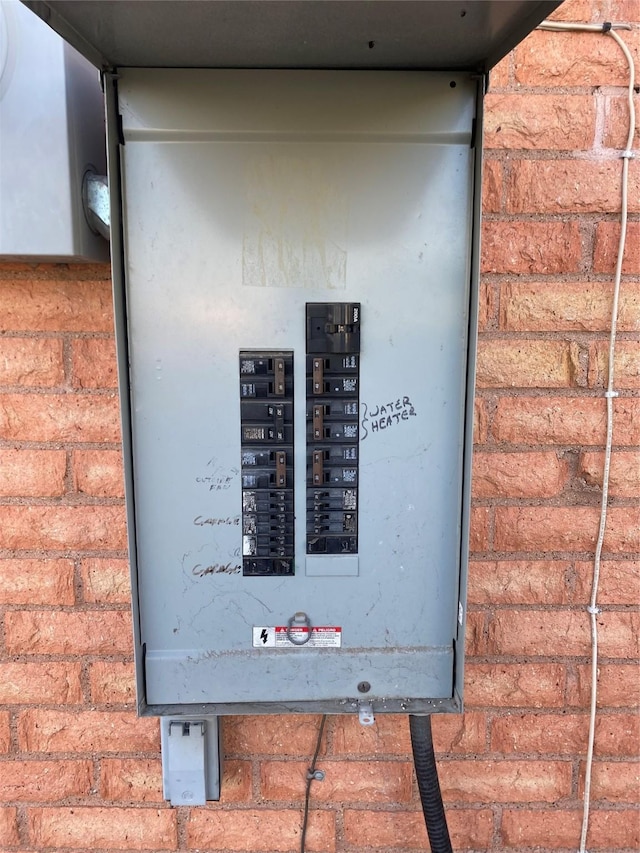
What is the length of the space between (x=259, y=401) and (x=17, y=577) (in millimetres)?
593

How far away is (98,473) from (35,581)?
23 centimetres

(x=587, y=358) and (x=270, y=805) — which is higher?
(x=587, y=358)

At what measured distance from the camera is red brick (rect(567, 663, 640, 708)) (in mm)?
1062

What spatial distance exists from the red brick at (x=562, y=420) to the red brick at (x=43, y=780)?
0.99m

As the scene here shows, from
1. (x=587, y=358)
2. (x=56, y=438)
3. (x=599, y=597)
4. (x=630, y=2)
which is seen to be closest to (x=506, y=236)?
(x=587, y=358)

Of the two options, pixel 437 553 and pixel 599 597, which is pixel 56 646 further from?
pixel 599 597

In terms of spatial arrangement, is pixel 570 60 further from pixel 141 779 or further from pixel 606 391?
pixel 141 779

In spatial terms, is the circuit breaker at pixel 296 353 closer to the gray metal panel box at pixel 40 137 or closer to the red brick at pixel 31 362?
A: the gray metal panel box at pixel 40 137

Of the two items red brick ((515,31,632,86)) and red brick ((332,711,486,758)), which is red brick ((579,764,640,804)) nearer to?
red brick ((332,711,486,758))

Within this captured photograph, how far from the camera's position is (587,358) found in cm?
100

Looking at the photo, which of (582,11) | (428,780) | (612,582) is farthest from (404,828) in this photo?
(582,11)

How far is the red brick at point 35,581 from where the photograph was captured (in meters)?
1.02

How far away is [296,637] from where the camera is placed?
0.84 metres

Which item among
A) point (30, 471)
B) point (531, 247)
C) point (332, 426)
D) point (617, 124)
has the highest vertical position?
point (617, 124)
